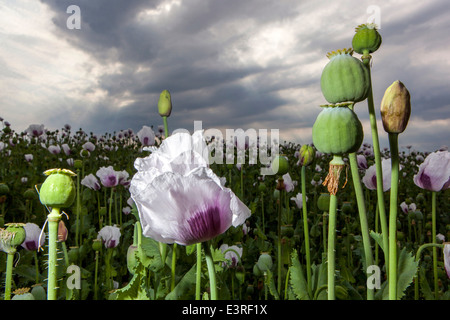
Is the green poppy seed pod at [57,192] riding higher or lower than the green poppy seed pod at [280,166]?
lower

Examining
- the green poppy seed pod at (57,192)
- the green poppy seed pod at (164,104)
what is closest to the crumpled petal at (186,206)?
the green poppy seed pod at (57,192)

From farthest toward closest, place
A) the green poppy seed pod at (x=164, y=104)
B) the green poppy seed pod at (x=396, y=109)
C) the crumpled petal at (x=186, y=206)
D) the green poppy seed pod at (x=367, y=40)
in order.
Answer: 1. the green poppy seed pod at (x=164, y=104)
2. the green poppy seed pod at (x=367, y=40)
3. the green poppy seed pod at (x=396, y=109)
4. the crumpled petal at (x=186, y=206)

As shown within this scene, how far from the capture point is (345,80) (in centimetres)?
56

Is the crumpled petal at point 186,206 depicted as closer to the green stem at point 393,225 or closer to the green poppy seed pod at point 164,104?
the green stem at point 393,225

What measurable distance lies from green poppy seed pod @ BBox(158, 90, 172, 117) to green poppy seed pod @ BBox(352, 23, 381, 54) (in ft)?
1.97

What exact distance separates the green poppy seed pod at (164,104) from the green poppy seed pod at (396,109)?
0.71 m

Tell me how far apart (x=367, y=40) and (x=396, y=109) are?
0.73 feet

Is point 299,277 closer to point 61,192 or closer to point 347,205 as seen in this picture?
point 61,192

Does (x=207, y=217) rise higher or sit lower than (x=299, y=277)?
higher

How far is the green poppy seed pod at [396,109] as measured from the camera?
0.59m

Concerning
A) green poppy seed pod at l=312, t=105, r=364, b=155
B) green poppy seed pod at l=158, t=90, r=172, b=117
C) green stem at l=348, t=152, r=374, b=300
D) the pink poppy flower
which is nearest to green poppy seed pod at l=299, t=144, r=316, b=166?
the pink poppy flower

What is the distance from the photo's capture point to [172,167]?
54cm
